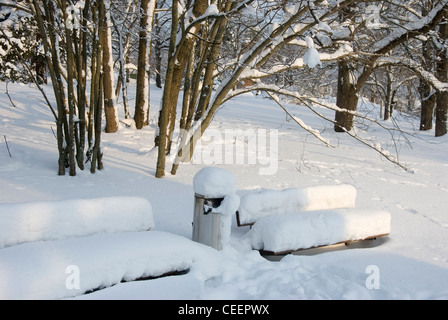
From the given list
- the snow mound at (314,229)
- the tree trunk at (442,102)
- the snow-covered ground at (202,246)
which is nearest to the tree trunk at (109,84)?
the snow-covered ground at (202,246)

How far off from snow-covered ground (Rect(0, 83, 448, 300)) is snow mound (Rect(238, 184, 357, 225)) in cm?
34

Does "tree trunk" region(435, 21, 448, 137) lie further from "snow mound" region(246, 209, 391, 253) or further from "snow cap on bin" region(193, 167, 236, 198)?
"snow cap on bin" region(193, 167, 236, 198)

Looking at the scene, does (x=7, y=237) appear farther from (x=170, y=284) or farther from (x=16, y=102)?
(x=16, y=102)

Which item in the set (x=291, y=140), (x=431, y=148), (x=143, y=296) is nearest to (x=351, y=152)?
(x=291, y=140)

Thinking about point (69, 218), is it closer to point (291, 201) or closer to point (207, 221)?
point (207, 221)

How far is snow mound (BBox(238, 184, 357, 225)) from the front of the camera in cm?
393

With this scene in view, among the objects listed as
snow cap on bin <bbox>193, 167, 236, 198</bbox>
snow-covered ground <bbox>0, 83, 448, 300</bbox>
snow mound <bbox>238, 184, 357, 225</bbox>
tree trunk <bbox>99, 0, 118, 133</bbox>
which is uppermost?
tree trunk <bbox>99, 0, 118, 133</bbox>

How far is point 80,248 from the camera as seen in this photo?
104 inches

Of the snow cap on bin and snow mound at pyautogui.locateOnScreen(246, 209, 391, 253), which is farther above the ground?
the snow cap on bin

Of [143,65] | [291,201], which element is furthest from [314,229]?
[143,65]

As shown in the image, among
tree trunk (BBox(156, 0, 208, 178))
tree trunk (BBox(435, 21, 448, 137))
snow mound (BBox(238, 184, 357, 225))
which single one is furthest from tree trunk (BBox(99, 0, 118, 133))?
tree trunk (BBox(435, 21, 448, 137))

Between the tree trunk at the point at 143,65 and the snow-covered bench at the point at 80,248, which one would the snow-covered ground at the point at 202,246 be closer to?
the snow-covered bench at the point at 80,248

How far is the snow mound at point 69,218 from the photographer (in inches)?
104
